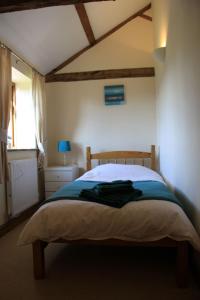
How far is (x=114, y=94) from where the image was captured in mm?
4484

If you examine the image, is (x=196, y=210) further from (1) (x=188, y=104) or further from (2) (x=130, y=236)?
(1) (x=188, y=104)

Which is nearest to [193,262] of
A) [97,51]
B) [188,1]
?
[188,1]

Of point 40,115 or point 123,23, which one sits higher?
point 123,23

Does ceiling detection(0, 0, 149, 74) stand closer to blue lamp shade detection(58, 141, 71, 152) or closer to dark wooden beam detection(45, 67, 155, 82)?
dark wooden beam detection(45, 67, 155, 82)

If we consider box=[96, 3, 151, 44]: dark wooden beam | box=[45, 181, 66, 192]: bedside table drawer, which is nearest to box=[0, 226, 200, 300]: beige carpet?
box=[45, 181, 66, 192]: bedside table drawer

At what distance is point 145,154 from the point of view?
167 inches

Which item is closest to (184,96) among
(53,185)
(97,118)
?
(97,118)

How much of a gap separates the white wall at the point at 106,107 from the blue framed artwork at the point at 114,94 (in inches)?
2.9

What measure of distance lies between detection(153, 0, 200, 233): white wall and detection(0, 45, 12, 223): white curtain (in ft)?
6.06

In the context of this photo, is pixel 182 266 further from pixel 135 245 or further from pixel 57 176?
pixel 57 176

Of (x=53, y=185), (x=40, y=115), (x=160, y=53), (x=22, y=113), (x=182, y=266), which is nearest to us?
(x=182, y=266)

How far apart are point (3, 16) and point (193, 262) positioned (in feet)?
9.71

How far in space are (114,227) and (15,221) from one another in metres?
1.87

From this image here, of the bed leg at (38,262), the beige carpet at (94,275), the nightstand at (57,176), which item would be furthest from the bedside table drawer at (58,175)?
the bed leg at (38,262)
